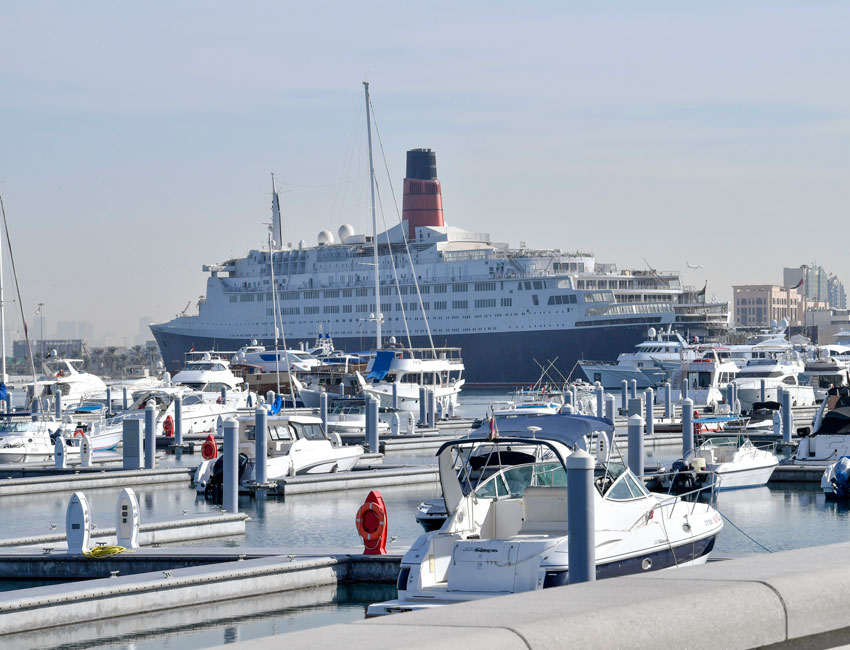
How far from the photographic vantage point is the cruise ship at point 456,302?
86562mm

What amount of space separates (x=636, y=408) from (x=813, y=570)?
3339cm

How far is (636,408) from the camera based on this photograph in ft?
126

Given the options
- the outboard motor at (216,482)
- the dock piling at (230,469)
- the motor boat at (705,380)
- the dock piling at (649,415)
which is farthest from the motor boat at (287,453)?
the motor boat at (705,380)

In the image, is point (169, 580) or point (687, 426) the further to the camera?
point (687, 426)

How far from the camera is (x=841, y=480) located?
22047 millimetres

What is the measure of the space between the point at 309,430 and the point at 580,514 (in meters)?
17.1

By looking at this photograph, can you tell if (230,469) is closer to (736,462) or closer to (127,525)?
(127,525)

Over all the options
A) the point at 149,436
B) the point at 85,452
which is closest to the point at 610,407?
the point at 149,436

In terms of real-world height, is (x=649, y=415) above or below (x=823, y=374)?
above

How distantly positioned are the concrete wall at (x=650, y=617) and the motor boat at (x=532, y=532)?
420 cm

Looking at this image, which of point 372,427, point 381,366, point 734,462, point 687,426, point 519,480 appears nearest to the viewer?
point 519,480

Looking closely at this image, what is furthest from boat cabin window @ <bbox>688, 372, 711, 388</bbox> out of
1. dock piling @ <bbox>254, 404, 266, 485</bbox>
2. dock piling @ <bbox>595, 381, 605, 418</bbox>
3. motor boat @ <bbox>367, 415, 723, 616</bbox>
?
motor boat @ <bbox>367, 415, 723, 616</bbox>

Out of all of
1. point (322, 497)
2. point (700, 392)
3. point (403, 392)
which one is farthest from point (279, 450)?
point (700, 392)

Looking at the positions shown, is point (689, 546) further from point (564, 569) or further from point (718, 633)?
point (718, 633)
